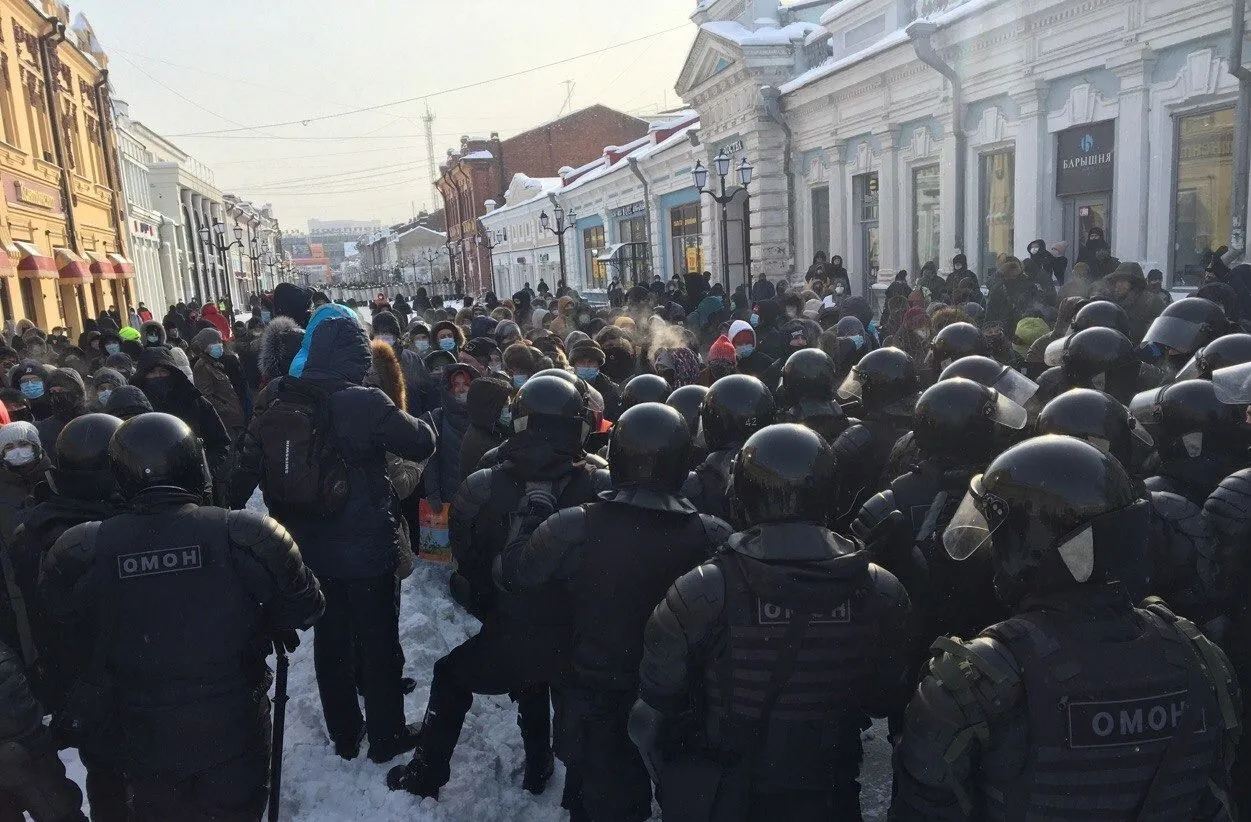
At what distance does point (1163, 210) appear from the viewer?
32.3ft

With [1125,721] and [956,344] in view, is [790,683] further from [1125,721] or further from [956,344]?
[956,344]

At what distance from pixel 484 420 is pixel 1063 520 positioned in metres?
3.48

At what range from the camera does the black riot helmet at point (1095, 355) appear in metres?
3.87

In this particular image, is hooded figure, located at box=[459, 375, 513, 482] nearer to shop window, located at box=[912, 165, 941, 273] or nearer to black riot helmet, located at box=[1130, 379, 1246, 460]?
black riot helmet, located at box=[1130, 379, 1246, 460]

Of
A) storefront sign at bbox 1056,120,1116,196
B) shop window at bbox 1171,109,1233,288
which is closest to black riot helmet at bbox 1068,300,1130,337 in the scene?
shop window at bbox 1171,109,1233,288

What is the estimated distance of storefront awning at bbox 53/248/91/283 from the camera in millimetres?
21500

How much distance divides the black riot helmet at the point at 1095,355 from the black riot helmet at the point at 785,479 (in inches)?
83.6

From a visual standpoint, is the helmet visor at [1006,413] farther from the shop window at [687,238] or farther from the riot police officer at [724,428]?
the shop window at [687,238]

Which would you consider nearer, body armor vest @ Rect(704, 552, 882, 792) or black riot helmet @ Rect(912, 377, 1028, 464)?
body armor vest @ Rect(704, 552, 882, 792)

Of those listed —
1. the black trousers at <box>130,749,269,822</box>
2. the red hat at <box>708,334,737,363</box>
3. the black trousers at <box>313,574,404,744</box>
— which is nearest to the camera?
the black trousers at <box>130,749,269,822</box>

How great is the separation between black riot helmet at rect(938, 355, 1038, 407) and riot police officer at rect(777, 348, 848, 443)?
0.57 m

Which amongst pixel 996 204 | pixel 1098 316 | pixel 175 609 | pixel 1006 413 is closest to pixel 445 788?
pixel 175 609

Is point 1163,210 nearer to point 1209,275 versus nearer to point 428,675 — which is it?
point 1209,275

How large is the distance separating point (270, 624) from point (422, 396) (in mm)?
4465
